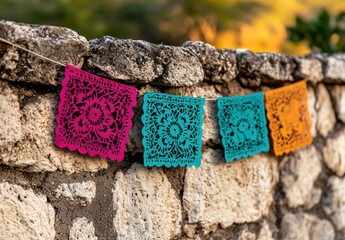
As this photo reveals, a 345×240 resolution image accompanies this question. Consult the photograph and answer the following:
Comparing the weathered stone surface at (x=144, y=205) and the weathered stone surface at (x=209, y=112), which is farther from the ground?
the weathered stone surface at (x=209, y=112)

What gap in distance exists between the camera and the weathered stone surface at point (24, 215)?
4.25 ft

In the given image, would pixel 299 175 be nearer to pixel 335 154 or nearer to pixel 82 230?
pixel 335 154

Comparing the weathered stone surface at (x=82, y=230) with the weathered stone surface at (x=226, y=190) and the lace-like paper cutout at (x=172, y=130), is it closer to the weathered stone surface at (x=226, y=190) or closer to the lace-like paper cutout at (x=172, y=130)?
the lace-like paper cutout at (x=172, y=130)

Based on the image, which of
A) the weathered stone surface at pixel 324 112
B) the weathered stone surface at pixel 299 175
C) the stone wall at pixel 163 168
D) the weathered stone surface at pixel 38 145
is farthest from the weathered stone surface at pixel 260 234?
the weathered stone surface at pixel 38 145

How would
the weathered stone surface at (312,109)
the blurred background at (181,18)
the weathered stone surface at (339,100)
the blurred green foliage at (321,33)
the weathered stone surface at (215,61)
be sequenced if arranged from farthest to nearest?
the blurred background at (181,18), the blurred green foliage at (321,33), the weathered stone surface at (339,100), the weathered stone surface at (312,109), the weathered stone surface at (215,61)

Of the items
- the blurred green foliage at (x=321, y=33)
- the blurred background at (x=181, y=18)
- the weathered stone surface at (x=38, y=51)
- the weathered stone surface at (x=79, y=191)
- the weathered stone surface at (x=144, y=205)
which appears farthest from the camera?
the blurred background at (x=181, y=18)

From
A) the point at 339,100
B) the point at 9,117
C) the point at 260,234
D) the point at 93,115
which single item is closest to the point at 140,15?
the point at 339,100

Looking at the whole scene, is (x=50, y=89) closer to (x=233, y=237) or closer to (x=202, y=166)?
(x=202, y=166)

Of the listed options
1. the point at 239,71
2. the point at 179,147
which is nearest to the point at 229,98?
the point at 239,71

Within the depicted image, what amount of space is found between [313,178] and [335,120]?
0.29m

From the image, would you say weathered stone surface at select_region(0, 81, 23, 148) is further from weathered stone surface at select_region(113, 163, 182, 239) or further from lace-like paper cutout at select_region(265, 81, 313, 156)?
lace-like paper cutout at select_region(265, 81, 313, 156)

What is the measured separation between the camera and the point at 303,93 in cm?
208

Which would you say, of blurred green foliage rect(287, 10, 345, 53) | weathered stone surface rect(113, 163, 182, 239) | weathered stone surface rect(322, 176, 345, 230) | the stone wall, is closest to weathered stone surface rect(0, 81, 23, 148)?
the stone wall

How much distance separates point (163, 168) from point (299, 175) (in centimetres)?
67
